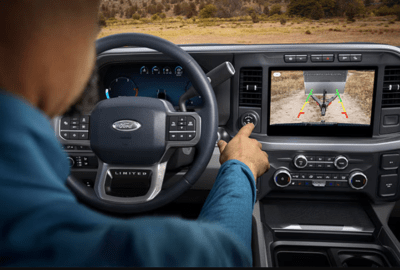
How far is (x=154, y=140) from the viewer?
1.53m

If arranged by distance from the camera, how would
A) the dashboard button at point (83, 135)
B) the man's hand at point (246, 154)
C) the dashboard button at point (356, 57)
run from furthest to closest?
the dashboard button at point (356, 57) < the dashboard button at point (83, 135) < the man's hand at point (246, 154)

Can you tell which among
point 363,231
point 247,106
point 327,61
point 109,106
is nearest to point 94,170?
point 109,106

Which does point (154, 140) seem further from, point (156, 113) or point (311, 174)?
point (311, 174)

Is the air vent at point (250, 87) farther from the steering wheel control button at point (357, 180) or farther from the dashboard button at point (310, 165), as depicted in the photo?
the steering wheel control button at point (357, 180)

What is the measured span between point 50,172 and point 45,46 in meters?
0.14

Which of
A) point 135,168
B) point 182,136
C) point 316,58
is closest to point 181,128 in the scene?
point 182,136

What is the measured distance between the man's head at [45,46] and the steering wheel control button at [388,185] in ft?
6.13

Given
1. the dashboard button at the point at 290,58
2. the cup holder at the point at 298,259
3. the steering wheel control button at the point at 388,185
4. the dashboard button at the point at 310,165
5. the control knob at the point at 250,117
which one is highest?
the dashboard button at the point at 290,58

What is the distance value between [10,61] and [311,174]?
1.75 meters

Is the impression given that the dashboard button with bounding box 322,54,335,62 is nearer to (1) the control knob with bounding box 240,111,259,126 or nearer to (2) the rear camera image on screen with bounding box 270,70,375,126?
(2) the rear camera image on screen with bounding box 270,70,375,126

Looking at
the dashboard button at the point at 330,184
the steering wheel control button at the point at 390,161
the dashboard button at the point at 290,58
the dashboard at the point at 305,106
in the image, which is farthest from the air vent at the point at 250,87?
the steering wheel control button at the point at 390,161

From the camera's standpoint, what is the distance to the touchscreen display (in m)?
1.77

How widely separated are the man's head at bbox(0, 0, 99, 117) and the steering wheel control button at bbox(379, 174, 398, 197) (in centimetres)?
187

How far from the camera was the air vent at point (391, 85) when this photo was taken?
69.6 inches
